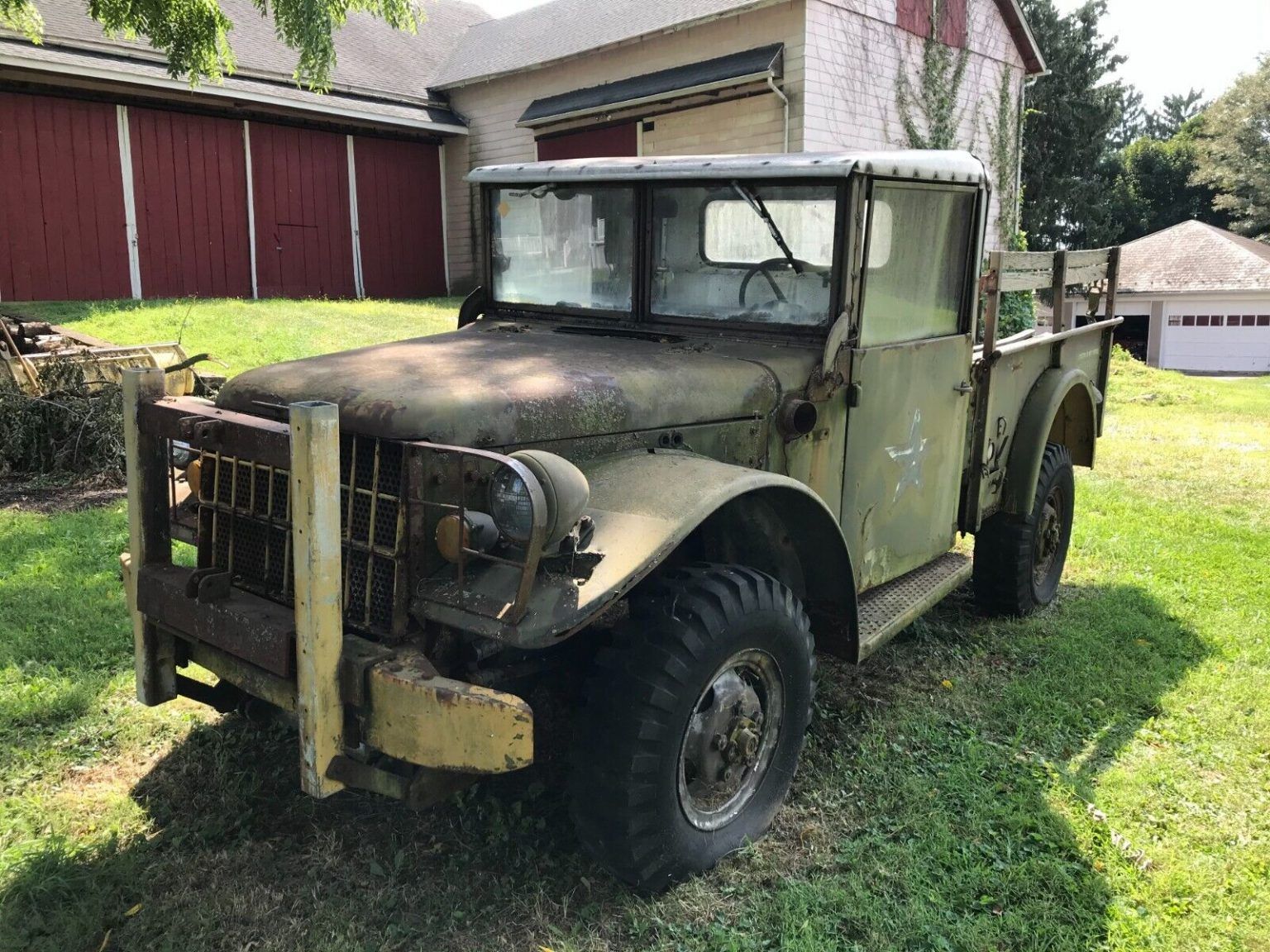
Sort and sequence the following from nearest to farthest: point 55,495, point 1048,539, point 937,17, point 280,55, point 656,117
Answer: point 1048,539 < point 55,495 < point 656,117 < point 937,17 < point 280,55

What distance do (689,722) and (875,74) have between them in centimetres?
1219

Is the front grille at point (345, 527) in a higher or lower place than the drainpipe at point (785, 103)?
lower

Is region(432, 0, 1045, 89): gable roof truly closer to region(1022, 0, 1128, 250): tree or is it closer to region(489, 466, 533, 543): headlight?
region(489, 466, 533, 543): headlight

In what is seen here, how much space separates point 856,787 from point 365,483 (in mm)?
1885

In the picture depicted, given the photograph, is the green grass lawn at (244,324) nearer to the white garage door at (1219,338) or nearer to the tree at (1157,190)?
the white garage door at (1219,338)

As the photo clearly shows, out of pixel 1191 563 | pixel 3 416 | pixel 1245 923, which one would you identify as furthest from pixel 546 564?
pixel 3 416

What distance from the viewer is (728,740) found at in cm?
289

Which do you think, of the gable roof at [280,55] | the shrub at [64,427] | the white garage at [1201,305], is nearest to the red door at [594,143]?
the gable roof at [280,55]

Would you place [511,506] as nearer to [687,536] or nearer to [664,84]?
[687,536]

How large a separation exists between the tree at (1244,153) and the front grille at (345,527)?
127 ft

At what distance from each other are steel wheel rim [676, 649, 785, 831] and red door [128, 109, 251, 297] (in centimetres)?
1297

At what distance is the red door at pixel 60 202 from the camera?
40.0 feet

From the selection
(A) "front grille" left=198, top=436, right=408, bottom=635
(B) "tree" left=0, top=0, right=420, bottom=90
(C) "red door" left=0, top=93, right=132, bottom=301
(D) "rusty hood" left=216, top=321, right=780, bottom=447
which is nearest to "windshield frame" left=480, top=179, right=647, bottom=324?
(D) "rusty hood" left=216, top=321, right=780, bottom=447

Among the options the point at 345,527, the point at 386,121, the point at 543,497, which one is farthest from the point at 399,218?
the point at 543,497
